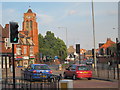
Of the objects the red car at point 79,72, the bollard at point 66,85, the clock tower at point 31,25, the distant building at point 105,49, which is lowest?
the red car at point 79,72

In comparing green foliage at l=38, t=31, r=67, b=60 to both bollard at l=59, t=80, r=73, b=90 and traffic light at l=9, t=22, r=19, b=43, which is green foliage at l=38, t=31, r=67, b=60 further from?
bollard at l=59, t=80, r=73, b=90

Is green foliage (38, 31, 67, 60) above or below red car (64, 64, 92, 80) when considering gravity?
above

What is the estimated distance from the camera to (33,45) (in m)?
79.9

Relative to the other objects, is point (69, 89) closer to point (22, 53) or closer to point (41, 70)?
point (41, 70)

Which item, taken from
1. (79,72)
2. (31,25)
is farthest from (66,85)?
(31,25)

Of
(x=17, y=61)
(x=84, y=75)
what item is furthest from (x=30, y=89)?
(x=17, y=61)

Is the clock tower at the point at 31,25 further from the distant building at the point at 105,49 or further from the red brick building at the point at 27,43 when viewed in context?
the distant building at the point at 105,49

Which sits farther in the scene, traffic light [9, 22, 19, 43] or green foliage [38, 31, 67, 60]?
green foliage [38, 31, 67, 60]

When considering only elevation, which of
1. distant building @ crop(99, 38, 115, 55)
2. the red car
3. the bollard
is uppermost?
distant building @ crop(99, 38, 115, 55)

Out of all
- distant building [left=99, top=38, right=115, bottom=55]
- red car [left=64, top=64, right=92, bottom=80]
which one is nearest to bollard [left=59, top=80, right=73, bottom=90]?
red car [left=64, top=64, right=92, bottom=80]

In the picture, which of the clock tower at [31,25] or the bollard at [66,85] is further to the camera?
the clock tower at [31,25]

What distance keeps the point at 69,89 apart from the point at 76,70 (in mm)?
13653

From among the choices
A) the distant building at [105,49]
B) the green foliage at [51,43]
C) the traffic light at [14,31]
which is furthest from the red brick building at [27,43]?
the traffic light at [14,31]

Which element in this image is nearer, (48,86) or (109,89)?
(48,86)
